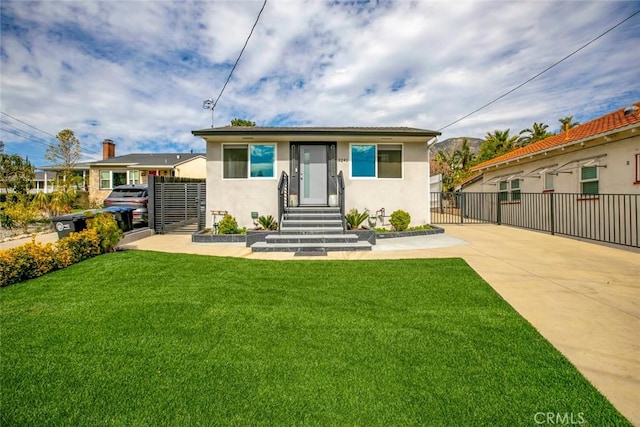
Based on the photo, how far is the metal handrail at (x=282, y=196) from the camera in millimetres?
8609

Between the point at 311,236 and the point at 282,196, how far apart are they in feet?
5.81

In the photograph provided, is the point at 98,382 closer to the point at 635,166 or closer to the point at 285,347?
the point at 285,347

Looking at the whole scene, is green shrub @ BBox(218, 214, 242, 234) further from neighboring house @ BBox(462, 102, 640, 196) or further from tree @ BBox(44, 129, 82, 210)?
tree @ BBox(44, 129, 82, 210)

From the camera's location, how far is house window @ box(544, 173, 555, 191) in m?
11.3

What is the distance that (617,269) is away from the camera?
17.5ft

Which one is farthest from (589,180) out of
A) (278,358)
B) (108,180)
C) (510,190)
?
(108,180)

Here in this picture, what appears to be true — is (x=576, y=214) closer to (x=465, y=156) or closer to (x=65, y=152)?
(x=465, y=156)

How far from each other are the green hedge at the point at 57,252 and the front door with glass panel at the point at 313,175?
232 inches

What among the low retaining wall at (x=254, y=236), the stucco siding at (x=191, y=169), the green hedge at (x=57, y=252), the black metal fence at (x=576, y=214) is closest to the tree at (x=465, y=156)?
the black metal fence at (x=576, y=214)

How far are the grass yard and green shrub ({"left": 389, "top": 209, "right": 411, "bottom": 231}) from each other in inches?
199

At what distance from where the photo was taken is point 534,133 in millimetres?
29984
